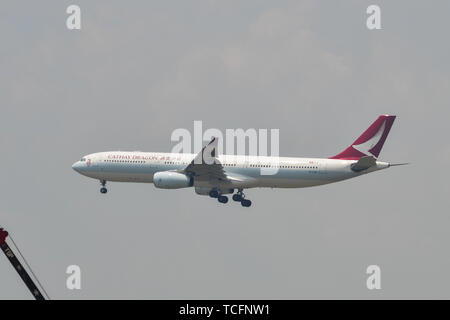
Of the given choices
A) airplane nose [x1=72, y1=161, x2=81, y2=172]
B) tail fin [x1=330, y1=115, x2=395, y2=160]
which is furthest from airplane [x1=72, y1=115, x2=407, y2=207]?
airplane nose [x1=72, y1=161, x2=81, y2=172]

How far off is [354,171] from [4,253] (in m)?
47.5

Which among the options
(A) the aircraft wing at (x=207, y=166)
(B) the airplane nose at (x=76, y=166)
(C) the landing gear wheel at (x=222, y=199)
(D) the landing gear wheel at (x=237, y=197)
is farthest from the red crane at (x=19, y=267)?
(D) the landing gear wheel at (x=237, y=197)

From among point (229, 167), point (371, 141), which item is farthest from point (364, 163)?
point (229, 167)

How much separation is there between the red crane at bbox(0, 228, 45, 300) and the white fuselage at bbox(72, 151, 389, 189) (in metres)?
37.1

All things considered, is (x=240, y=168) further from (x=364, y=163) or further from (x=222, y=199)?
(x=364, y=163)

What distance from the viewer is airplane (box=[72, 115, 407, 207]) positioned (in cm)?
14288

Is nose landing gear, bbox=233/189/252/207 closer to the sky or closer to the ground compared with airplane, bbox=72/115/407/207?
closer to the ground

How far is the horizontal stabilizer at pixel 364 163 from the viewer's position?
140375 millimetres

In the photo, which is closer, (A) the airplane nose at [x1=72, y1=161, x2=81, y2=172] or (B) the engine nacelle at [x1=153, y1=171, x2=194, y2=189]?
(B) the engine nacelle at [x1=153, y1=171, x2=194, y2=189]

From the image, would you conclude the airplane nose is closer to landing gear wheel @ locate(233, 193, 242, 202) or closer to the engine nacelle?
the engine nacelle

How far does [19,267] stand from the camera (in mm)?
109375

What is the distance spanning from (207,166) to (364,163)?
1771cm

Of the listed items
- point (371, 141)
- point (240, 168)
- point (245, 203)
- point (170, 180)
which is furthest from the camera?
point (245, 203)
